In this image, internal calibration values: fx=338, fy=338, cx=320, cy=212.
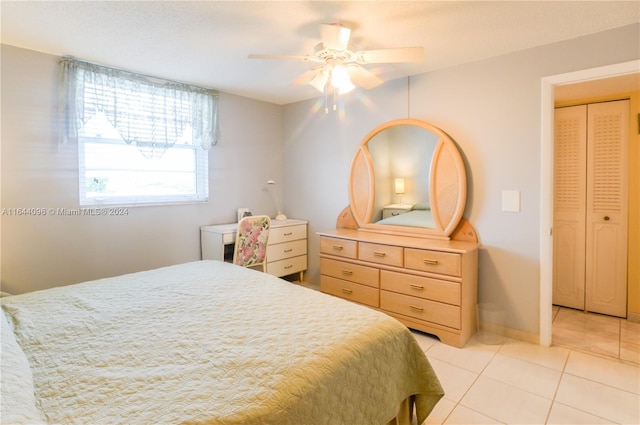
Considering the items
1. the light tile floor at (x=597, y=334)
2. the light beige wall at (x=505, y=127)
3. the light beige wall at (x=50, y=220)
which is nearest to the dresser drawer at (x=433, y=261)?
the light beige wall at (x=505, y=127)

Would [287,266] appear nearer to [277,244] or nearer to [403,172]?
[277,244]

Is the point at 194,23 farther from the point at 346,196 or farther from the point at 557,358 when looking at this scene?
the point at 557,358

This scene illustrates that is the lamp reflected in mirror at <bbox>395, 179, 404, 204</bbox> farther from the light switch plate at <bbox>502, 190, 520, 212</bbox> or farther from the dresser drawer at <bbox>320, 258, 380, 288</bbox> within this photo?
the light switch plate at <bbox>502, 190, 520, 212</bbox>

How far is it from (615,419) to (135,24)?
3.59 metres

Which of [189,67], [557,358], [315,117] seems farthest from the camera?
[315,117]

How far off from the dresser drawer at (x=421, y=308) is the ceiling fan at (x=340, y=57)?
69.4 inches

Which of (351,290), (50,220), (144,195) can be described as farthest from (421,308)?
(50,220)

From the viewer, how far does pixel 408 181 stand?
324 cm

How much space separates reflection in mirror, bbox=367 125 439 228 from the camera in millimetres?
3106

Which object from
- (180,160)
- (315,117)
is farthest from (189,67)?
(315,117)

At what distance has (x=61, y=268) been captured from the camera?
278 centimetres

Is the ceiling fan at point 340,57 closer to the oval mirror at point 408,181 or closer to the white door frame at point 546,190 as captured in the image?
the oval mirror at point 408,181

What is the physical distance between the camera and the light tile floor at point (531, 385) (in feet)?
5.97

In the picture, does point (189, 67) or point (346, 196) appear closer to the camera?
point (189, 67)
